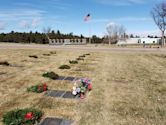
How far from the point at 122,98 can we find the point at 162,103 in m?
1.12

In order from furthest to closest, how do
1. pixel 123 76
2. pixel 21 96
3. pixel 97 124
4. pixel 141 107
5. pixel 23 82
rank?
1. pixel 123 76
2. pixel 23 82
3. pixel 21 96
4. pixel 141 107
5. pixel 97 124

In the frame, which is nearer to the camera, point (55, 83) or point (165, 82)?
point (55, 83)

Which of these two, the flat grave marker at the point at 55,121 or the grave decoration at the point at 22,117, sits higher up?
the grave decoration at the point at 22,117

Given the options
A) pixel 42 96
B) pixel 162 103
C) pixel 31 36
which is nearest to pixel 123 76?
pixel 162 103

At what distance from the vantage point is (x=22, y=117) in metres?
4.84

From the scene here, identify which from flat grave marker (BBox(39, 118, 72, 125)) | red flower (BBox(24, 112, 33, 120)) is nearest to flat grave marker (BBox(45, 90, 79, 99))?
flat grave marker (BBox(39, 118, 72, 125))

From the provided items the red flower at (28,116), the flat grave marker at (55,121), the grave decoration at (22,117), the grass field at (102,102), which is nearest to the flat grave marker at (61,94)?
the grass field at (102,102)

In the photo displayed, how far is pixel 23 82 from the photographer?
8.48m

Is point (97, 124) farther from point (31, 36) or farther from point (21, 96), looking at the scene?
point (31, 36)

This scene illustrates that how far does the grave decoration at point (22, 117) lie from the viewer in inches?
183

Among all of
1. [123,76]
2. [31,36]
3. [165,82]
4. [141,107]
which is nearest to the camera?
[141,107]

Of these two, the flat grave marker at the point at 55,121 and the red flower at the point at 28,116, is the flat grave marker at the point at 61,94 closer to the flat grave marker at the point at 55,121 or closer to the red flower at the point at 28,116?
the flat grave marker at the point at 55,121

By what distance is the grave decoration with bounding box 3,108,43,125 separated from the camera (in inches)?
183

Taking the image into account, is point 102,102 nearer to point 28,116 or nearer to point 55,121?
point 55,121
